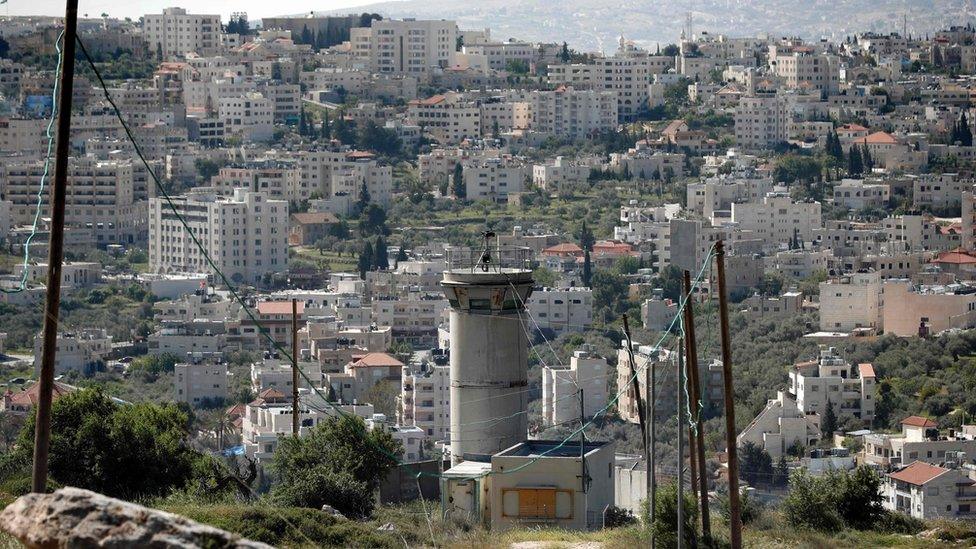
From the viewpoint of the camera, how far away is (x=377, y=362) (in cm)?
5309

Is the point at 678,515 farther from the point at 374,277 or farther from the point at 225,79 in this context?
the point at 225,79

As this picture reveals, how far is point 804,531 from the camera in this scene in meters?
14.1

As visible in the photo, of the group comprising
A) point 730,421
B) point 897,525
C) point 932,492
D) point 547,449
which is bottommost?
point 932,492

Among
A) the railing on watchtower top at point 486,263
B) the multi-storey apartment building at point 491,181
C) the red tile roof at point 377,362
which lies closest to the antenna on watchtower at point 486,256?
the railing on watchtower top at point 486,263

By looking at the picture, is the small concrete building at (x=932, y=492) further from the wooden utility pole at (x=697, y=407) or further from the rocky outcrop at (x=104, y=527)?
the rocky outcrop at (x=104, y=527)

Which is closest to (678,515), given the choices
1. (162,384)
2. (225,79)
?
(162,384)

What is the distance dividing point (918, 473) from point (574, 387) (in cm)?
993

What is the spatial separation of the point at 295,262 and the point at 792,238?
1587 centimetres

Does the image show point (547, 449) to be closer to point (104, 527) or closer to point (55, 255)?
point (55, 255)

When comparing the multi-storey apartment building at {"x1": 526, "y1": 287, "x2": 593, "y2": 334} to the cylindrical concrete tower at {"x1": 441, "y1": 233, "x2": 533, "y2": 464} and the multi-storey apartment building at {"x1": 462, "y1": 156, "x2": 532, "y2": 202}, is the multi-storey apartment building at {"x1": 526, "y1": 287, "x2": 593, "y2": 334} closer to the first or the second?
the multi-storey apartment building at {"x1": 462, "y1": 156, "x2": 532, "y2": 202}

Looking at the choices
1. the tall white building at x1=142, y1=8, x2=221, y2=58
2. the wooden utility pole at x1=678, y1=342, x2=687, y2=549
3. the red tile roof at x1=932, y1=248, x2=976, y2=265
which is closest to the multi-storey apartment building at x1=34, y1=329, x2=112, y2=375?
the red tile roof at x1=932, y1=248, x2=976, y2=265

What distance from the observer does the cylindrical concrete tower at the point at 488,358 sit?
47.8ft

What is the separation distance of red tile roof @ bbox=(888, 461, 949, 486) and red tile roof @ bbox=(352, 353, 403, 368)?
19.1 meters

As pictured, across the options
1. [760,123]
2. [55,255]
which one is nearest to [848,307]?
[760,123]
